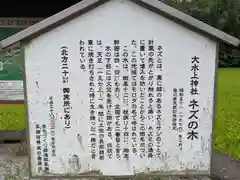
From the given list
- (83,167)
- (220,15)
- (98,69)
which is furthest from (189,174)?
(220,15)

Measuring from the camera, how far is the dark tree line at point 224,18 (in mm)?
21469

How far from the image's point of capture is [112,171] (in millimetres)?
3941

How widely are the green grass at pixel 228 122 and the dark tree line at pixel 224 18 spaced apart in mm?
9708

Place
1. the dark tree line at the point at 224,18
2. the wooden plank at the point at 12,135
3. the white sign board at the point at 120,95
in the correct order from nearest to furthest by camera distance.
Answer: the white sign board at the point at 120,95 → the wooden plank at the point at 12,135 → the dark tree line at the point at 224,18

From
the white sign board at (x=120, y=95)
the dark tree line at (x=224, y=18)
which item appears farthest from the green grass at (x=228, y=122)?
the dark tree line at (x=224, y=18)

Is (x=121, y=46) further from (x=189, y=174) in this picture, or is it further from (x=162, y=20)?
(x=189, y=174)

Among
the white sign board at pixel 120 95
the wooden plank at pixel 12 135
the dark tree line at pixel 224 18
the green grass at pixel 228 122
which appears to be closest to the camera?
the white sign board at pixel 120 95

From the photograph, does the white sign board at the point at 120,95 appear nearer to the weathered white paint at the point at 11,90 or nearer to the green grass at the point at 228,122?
the green grass at the point at 228,122

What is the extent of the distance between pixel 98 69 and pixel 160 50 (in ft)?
2.04

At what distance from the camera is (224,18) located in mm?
21734

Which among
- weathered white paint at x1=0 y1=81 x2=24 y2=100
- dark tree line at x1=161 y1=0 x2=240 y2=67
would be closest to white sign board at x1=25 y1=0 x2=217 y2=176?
weathered white paint at x1=0 y1=81 x2=24 y2=100

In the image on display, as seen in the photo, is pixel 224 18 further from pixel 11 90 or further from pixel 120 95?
pixel 120 95

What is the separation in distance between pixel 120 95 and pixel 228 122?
3.98 m

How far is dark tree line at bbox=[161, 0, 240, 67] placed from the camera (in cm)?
2147
